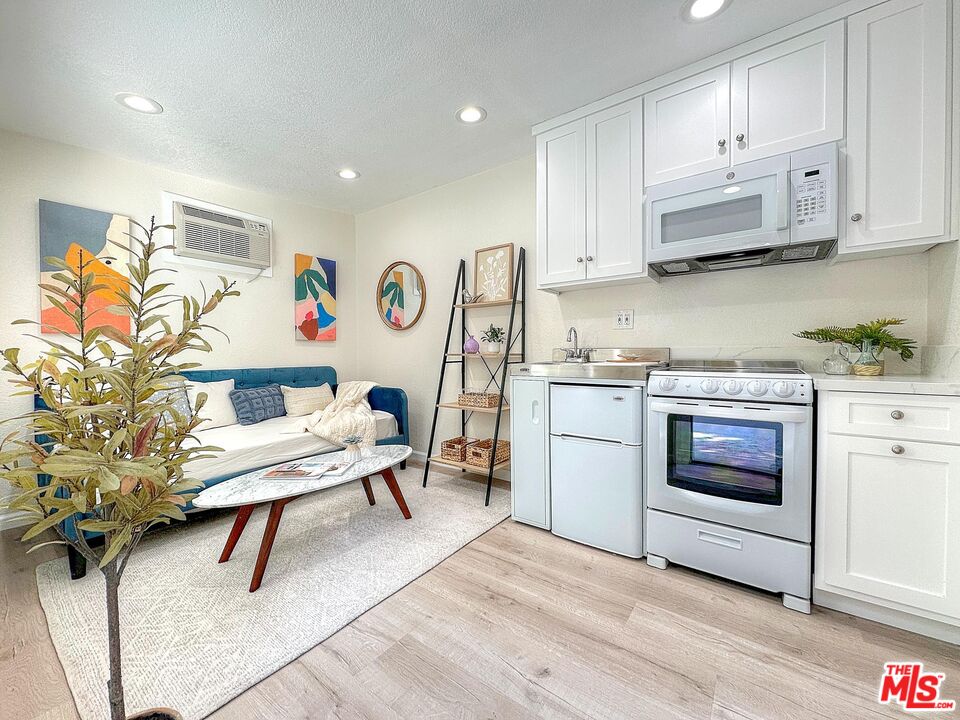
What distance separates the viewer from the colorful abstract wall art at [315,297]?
4.04 m

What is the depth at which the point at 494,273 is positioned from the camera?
336 cm

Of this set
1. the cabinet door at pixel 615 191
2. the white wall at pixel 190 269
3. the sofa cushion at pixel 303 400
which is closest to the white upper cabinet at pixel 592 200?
the cabinet door at pixel 615 191

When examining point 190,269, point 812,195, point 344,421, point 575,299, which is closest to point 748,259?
point 812,195

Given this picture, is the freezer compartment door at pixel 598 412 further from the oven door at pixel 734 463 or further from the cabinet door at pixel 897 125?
the cabinet door at pixel 897 125

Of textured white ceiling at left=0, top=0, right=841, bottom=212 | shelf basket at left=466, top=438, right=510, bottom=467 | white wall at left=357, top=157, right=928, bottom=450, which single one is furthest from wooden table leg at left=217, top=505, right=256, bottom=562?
textured white ceiling at left=0, top=0, right=841, bottom=212

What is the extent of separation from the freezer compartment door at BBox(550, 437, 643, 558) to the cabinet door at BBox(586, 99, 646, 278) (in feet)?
3.42

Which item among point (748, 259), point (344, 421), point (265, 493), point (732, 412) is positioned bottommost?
point (265, 493)

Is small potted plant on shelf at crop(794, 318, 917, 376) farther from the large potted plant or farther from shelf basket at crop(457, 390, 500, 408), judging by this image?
the large potted plant

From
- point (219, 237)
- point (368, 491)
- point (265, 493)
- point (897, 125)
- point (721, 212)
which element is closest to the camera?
point (897, 125)

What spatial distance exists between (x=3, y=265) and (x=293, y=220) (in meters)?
2.00

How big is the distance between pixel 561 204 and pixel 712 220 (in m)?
0.91

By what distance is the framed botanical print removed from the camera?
3.27 meters

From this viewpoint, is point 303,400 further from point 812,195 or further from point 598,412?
point 812,195

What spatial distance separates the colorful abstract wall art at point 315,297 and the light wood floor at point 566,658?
2608 mm
